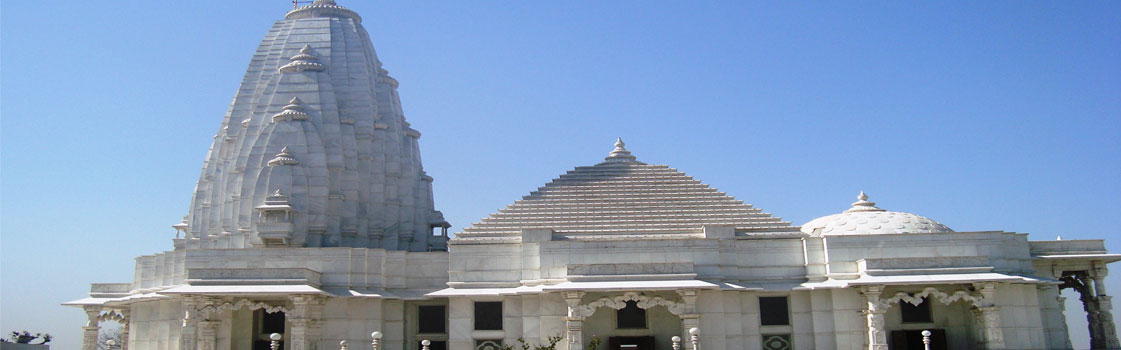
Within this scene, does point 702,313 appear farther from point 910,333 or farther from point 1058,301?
A: point 1058,301

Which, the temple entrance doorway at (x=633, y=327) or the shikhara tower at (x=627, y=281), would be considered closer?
the shikhara tower at (x=627, y=281)

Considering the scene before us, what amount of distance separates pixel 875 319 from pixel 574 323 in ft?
31.7

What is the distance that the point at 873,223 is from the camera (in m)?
33.6

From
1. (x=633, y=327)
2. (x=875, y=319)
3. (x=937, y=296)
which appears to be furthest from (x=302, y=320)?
(x=937, y=296)

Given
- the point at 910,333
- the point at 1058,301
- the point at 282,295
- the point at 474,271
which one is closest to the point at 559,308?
the point at 474,271

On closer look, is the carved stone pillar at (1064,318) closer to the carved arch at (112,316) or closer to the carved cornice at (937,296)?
the carved cornice at (937,296)

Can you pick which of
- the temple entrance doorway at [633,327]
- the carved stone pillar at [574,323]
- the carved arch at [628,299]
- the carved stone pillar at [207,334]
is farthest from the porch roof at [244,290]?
the temple entrance doorway at [633,327]

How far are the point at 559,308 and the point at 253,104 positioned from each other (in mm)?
19738

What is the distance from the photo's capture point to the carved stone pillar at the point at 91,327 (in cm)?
3988

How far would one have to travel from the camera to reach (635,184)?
34906 millimetres

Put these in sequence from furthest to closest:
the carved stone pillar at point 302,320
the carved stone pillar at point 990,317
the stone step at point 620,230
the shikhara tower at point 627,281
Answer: the stone step at point 620,230
the carved stone pillar at point 302,320
the shikhara tower at point 627,281
the carved stone pillar at point 990,317

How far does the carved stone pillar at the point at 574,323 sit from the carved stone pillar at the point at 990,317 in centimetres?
1272

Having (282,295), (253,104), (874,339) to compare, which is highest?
(253,104)

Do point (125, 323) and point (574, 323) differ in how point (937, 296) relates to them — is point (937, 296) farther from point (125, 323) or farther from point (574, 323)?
point (125, 323)
